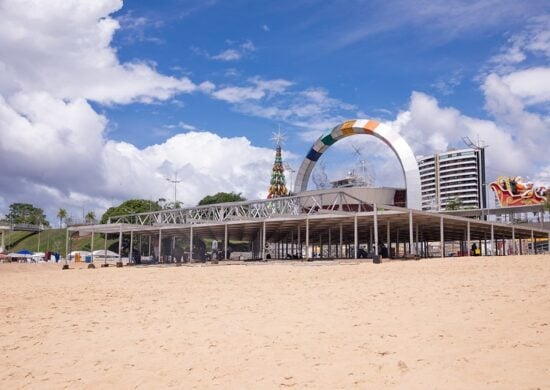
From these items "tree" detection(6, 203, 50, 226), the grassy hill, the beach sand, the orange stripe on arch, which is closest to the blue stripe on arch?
the orange stripe on arch

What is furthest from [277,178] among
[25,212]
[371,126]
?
[25,212]

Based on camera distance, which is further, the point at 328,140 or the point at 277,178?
the point at 277,178

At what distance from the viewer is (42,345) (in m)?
11.0

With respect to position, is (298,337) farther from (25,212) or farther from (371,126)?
(25,212)

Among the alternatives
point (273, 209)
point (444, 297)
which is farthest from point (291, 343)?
point (273, 209)

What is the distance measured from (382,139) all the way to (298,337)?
35.3m

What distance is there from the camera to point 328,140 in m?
49.9

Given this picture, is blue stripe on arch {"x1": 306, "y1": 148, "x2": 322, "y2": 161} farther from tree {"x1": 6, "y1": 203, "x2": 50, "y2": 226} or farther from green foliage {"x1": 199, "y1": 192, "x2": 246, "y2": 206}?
tree {"x1": 6, "y1": 203, "x2": 50, "y2": 226}

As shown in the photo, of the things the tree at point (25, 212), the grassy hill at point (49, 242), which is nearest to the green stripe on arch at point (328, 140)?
the grassy hill at point (49, 242)

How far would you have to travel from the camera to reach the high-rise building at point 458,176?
166 meters

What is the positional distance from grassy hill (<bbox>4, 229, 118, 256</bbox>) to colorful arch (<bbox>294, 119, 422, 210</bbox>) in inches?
2613

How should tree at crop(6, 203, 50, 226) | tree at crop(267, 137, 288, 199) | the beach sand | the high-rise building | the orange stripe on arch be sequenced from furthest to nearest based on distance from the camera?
the high-rise building
tree at crop(6, 203, 50, 226)
tree at crop(267, 137, 288, 199)
the orange stripe on arch
the beach sand

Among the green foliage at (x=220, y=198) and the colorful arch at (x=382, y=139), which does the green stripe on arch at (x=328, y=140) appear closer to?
the colorful arch at (x=382, y=139)

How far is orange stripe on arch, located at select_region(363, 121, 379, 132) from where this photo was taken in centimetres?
4428
